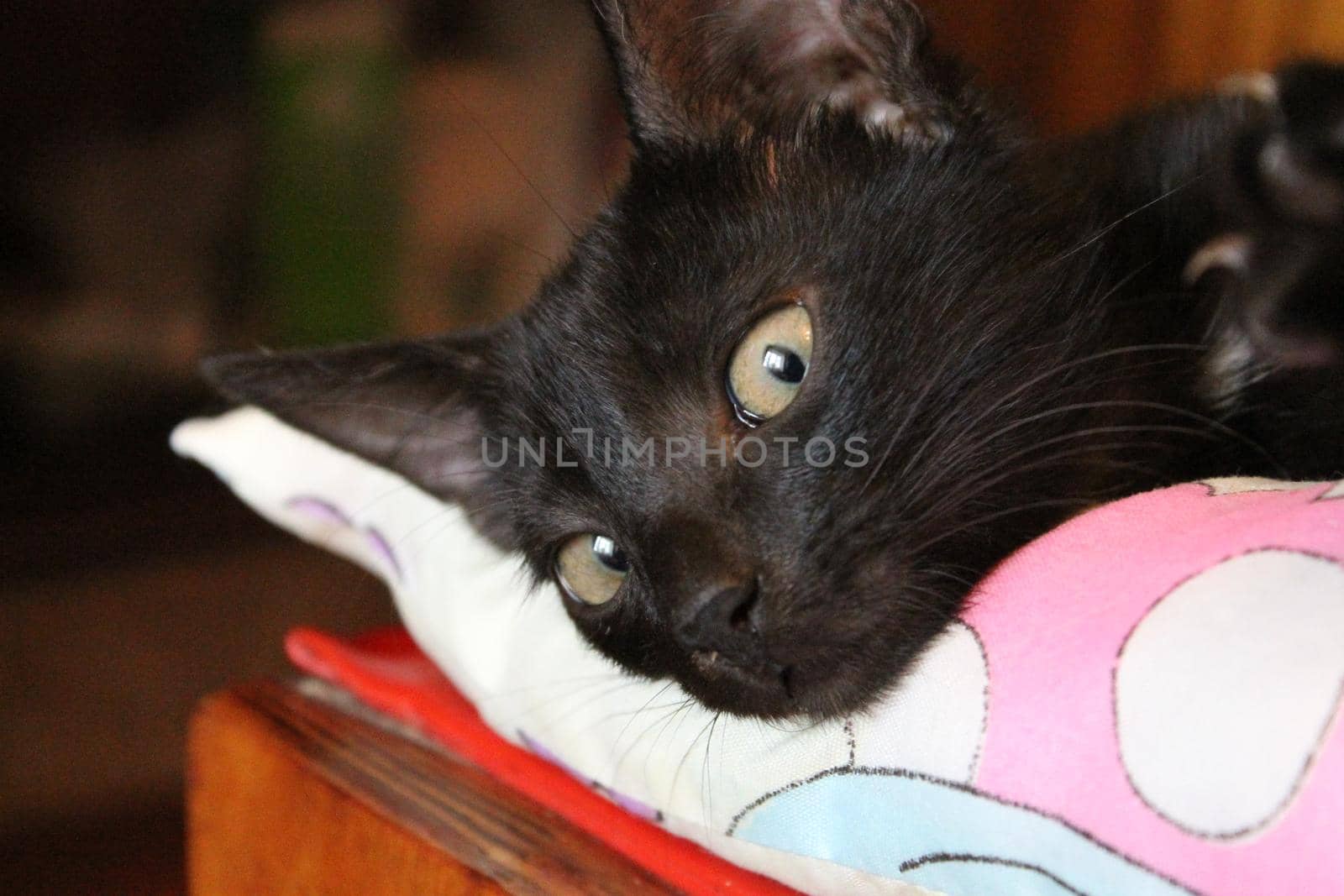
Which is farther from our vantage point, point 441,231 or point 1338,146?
point 441,231

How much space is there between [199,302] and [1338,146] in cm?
215

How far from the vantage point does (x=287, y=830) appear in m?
1.26

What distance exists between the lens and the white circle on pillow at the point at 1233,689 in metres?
0.65

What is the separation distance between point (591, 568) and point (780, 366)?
32 cm

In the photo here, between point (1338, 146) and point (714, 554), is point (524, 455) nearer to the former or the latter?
point (714, 554)

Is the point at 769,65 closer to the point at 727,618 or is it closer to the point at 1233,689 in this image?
the point at 727,618

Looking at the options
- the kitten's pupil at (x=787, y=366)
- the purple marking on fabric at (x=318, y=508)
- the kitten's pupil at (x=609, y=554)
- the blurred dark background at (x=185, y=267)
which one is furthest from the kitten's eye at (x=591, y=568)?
the blurred dark background at (x=185, y=267)

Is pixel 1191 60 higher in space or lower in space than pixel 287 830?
higher

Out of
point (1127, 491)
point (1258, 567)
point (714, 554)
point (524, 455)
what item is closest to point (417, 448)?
point (524, 455)

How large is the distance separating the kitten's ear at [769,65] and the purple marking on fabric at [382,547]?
0.62m

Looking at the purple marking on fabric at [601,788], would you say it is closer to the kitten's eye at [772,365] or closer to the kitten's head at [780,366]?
the kitten's head at [780,366]

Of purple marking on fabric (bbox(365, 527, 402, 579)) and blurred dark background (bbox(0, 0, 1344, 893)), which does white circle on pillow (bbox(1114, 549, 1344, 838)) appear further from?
blurred dark background (bbox(0, 0, 1344, 893))

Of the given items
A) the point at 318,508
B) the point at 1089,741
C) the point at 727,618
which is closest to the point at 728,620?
the point at 727,618

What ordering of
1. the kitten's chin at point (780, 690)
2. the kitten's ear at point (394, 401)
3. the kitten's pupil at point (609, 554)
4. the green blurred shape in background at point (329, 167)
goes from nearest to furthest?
the kitten's chin at point (780, 690)
the kitten's pupil at point (609, 554)
the kitten's ear at point (394, 401)
the green blurred shape in background at point (329, 167)
